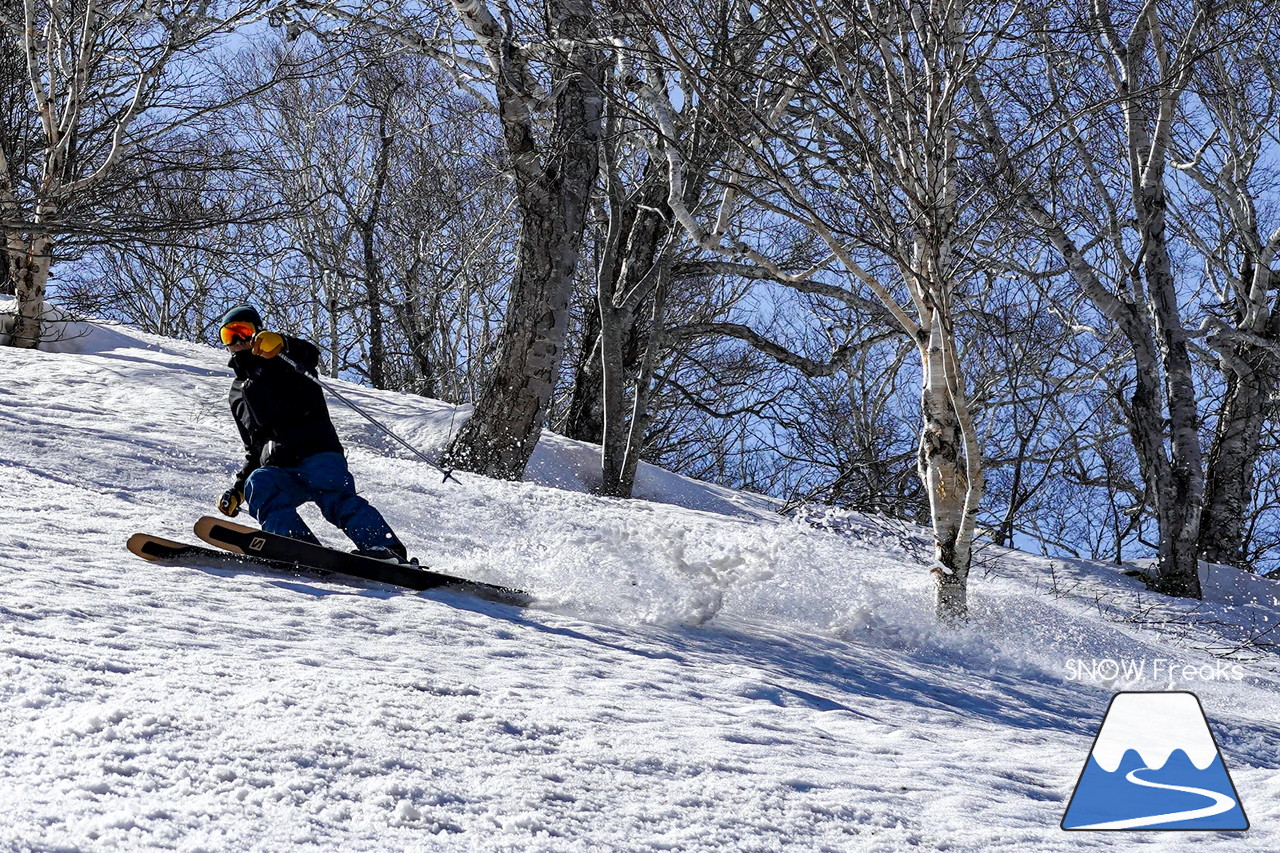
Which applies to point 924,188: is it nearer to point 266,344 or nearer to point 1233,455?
point 266,344

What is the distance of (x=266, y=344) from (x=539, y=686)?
264cm

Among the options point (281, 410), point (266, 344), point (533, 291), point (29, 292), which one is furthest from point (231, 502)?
point (29, 292)

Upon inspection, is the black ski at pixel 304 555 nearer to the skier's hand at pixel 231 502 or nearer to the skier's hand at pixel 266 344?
the skier's hand at pixel 231 502

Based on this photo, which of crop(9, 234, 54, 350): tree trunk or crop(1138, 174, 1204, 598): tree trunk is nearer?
crop(1138, 174, 1204, 598): tree trunk

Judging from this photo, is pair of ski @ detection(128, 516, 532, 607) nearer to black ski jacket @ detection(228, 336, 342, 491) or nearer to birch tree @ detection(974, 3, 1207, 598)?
black ski jacket @ detection(228, 336, 342, 491)

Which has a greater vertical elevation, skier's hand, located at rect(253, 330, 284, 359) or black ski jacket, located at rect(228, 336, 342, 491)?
skier's hand, located at rect(253, 330, 284, 359)

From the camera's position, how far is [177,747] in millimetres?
2766

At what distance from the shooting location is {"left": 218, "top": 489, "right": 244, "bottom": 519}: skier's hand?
582 cm

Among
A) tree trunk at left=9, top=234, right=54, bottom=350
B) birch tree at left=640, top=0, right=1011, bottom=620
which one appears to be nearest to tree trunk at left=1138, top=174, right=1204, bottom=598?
birch tree at left=640, top=0, right=1011, bottom=620

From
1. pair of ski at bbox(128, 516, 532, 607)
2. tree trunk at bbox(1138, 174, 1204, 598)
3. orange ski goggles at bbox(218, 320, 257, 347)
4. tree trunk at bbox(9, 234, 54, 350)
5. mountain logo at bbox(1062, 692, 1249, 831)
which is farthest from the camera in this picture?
tree trunk at bbox(9, 234, 54, 350)

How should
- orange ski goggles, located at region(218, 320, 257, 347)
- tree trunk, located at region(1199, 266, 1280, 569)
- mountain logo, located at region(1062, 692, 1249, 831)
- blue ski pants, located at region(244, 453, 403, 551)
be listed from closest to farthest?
mountain logo, located at region(1062, 692, 1249, 831) → blue ski pants, located at region(244, 453, 403, 551) → orange ski goggles, located at region(218, 320, 257, 347) → tree trunk, located at region(1199, 266, 1280, 569)

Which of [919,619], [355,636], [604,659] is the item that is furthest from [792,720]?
[919,619]

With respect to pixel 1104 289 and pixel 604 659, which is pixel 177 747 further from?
pixel 1104 289

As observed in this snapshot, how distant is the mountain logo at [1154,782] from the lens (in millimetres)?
3174
